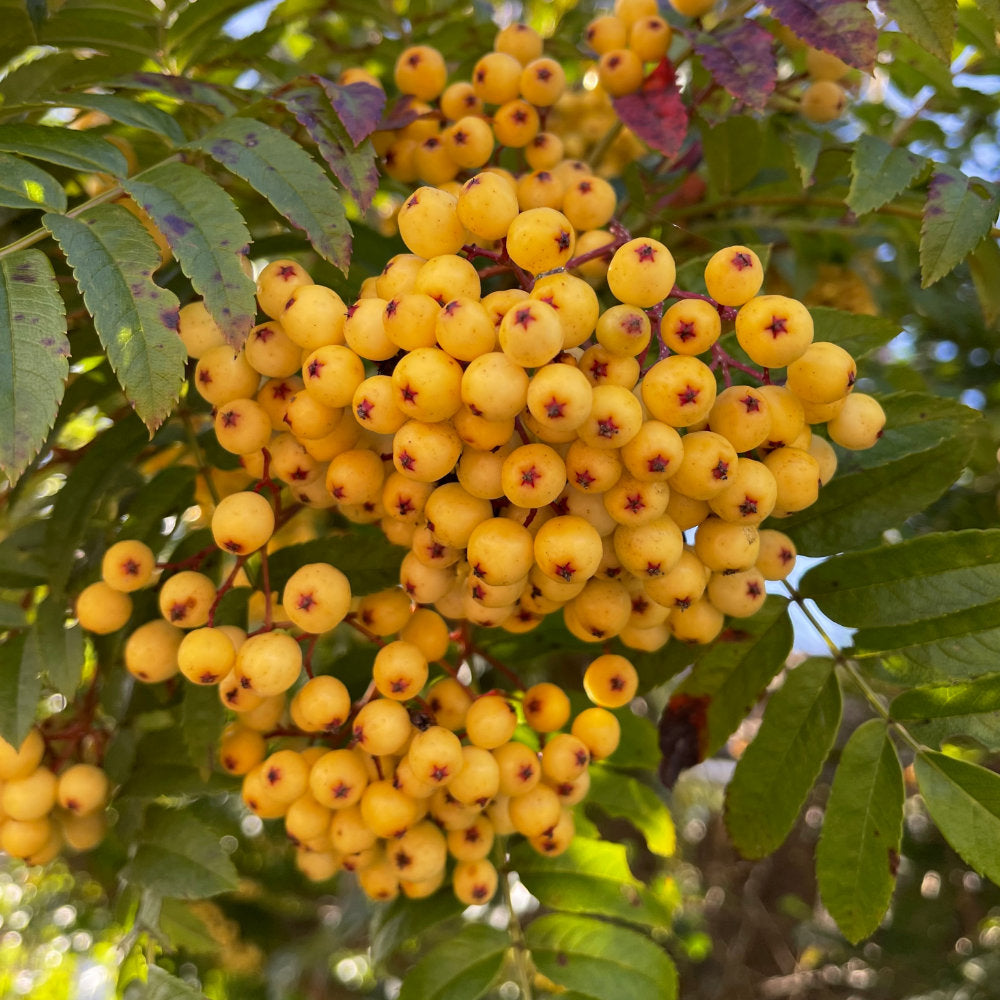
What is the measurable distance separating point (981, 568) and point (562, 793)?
839 mm

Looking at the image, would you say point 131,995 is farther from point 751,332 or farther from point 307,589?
point 751,332

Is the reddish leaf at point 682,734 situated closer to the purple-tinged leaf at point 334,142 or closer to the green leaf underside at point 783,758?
the green leaf underside at point 783,758

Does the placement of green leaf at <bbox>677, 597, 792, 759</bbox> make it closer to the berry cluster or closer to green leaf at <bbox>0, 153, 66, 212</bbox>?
the berry cluster

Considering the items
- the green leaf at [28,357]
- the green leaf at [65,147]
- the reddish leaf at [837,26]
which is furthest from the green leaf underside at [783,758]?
the green leaf at [65,147]

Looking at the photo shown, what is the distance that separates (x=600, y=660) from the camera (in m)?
1.59

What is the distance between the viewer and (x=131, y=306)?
122cm

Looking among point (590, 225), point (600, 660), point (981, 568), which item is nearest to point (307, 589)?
point (600, 660)

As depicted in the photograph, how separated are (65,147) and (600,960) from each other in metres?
1.74

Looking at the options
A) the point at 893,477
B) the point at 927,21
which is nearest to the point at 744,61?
the point at 927,21

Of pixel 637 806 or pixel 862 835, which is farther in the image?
pixel 637 806

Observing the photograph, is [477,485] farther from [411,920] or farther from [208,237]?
[411,920]

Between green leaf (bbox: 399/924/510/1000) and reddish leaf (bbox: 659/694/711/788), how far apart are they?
19.3 inches

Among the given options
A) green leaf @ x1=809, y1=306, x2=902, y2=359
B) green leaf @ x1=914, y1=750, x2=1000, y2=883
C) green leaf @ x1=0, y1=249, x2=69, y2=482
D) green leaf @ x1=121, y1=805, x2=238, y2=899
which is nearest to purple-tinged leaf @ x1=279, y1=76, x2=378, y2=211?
green leaf @ x1=0, y1=249, x2=69, y2=482

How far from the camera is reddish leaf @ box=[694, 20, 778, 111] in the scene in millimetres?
1553
